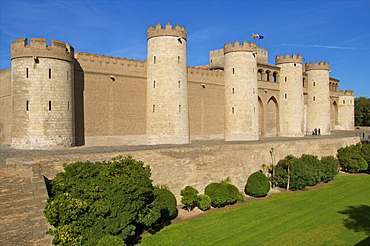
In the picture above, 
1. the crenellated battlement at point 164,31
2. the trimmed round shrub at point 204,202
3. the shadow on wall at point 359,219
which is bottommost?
the shadow on wall at point 359,219

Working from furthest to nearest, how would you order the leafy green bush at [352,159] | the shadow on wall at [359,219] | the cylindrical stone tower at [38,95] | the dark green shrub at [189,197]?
the leafy green bush at [352,159] → the cylindrical stone tower at [38,95] → the dark green shrub at [189,197] → the shadow on wall at [359,219]

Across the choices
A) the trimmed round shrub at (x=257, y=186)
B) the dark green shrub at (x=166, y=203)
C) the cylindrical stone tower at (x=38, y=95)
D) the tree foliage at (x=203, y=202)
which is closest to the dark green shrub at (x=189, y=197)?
the tree foliage at (x=203, y=202)

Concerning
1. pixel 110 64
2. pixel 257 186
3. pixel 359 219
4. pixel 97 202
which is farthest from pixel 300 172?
pixel 97 202

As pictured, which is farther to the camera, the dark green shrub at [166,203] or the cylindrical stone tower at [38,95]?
the cylindrical stone tower at [38,95]

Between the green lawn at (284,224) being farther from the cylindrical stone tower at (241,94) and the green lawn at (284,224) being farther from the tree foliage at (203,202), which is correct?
the cylindrical stone tower at (241,94)

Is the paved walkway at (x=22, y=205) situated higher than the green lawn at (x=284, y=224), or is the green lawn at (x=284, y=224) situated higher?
the paved walkway at (x=22, y=205)

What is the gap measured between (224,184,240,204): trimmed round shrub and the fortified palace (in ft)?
18.4

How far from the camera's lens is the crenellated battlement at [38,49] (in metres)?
19.3

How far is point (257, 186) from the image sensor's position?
2191cm

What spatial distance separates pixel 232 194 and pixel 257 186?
2.64 meters

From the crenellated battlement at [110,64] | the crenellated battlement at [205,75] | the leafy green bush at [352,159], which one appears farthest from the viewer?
the leafy green bush at [352,159]

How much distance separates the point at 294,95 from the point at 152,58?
18.0 metres

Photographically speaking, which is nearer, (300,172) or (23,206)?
(23,206)

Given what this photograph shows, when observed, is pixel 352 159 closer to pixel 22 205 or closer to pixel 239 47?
pixel 239 47
